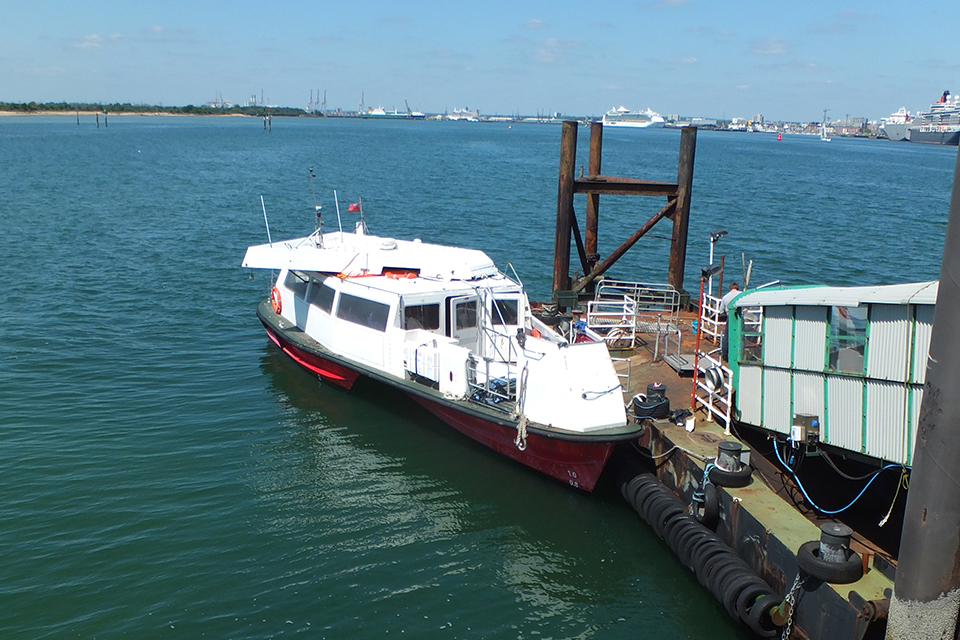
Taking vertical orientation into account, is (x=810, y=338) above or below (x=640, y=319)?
above

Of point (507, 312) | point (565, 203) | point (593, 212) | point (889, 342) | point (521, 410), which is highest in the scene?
point (565, 203)

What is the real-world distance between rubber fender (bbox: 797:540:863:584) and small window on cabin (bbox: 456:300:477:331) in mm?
8517

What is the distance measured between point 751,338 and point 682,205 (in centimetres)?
786

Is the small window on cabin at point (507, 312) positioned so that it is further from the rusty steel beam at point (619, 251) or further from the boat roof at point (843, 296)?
the boat roof at point (843, 296)

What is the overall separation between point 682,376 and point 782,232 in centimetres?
2860

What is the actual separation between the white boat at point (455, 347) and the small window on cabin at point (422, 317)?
2cm

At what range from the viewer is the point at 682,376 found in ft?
49.0

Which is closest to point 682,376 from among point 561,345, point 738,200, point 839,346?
point 561,345

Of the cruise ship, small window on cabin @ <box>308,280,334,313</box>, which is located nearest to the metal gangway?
small window on cabin @ <box>308,280,334,313</box>

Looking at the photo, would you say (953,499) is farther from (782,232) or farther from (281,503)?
(782,232)

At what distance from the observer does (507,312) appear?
15.8 metres

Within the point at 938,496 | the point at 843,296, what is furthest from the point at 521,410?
the point at 938,496

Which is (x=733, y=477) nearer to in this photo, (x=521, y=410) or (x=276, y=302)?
(x=521, y=410)

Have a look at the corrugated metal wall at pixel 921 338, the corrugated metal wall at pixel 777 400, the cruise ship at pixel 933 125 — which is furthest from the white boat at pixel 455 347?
the cruise ship at pixel 933 125
